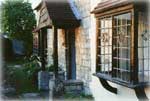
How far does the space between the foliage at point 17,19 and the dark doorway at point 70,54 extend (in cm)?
797

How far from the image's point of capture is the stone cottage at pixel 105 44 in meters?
5.77

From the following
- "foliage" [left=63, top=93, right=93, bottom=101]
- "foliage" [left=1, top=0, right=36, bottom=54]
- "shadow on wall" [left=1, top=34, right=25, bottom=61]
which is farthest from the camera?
"shadow on wall" [left=1, top=34, right=25, bottom=61]

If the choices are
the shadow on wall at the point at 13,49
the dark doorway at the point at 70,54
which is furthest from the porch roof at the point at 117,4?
the shadow on wall at the point at 13,49

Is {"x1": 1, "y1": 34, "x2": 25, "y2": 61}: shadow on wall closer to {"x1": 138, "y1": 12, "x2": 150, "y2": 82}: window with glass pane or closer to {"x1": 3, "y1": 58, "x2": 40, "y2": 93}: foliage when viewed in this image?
{"x1": 3, "y1": 58, "x2": 40, "y2": 93}: foliage

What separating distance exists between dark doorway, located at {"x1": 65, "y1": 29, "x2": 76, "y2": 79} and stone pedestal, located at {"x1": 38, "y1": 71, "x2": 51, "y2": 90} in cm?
72

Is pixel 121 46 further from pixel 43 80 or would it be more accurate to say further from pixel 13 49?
pixel 13 49

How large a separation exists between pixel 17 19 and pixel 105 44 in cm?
1302

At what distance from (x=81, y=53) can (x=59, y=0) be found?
205 cm

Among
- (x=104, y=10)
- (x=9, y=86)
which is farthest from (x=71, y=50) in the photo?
(x=104, y=10)

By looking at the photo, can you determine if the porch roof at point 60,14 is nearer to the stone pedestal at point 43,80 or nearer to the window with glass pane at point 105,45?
the stone pedestal at point 43,80

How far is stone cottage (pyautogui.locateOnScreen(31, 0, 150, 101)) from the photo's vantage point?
18.9ft

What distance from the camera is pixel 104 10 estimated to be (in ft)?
22.1

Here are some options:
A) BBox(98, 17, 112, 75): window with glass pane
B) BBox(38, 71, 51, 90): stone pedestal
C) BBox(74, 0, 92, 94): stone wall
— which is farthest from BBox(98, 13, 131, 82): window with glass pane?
BBox(38, 71, 51, 90): stone pedestal

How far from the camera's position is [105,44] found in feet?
24.9
